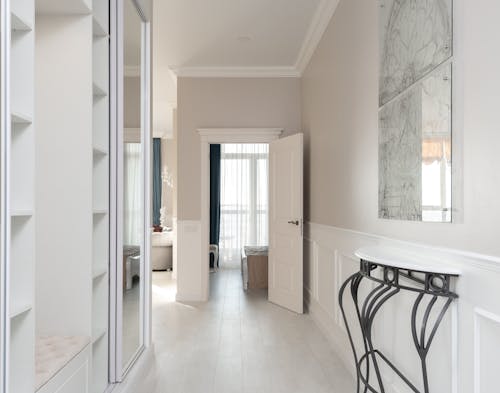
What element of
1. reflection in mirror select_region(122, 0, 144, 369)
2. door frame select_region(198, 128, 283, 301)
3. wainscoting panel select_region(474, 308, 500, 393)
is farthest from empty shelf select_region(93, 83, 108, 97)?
door frame select_region(198, 128, 283, 301)

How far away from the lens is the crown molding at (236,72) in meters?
5.31

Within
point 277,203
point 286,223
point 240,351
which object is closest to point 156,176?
point 277,203

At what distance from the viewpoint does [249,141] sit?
5.37 m

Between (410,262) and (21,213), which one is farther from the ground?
(21,213)

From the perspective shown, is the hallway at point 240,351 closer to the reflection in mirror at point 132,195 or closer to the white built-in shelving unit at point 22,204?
the reflection in mirror at point 132,195

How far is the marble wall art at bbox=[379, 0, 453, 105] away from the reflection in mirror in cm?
157

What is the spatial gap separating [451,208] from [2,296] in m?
1.59

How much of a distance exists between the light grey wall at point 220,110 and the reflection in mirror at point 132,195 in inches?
93.5

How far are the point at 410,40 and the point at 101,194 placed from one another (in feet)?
5.99

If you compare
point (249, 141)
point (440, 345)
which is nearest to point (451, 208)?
point (440, 345)

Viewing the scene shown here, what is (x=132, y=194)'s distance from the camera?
273 cm

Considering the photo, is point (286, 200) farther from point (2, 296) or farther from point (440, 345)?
point (2, 296)

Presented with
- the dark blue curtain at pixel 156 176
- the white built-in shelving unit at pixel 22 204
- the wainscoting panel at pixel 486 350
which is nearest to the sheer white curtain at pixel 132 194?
the white built-in shelving unit at pixel 22 204

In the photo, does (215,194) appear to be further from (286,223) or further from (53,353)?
(53,353)
